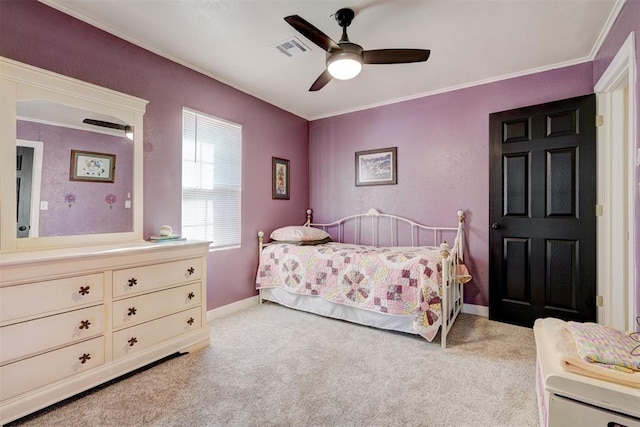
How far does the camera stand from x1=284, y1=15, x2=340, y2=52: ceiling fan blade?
1.68 metres

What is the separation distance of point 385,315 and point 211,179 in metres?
2.14

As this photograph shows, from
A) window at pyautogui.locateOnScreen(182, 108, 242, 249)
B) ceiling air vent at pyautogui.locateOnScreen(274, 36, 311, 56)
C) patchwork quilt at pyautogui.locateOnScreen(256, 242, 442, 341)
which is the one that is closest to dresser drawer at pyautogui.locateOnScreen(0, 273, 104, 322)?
window at pyautogui.locateOnScreen(182, 108, 242, 249)

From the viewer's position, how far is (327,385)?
183cm

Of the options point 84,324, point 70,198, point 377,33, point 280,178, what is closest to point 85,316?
point 84,324

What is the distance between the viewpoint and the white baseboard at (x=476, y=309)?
10.0 ft

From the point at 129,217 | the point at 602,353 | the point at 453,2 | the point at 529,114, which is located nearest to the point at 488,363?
the point at 602,353

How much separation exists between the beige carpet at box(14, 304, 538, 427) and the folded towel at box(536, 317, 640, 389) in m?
0.53

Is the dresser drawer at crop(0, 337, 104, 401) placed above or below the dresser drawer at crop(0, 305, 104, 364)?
below

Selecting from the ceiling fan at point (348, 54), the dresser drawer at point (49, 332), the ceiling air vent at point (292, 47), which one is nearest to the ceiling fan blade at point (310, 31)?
the ceiling fan at point (348, 54)

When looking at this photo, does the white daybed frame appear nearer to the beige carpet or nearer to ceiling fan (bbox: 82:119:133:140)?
the beige carpet

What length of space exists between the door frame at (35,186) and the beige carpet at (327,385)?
107cm

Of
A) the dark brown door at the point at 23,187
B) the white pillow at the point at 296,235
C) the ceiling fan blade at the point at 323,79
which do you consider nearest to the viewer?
the dark brown door at the point at 23,187

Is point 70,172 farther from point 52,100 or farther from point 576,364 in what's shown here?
point 576,364

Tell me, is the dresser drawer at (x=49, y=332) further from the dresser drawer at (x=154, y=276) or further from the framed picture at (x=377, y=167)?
the framed picture at (x=377, y=167)
